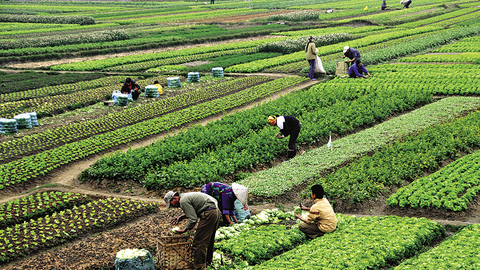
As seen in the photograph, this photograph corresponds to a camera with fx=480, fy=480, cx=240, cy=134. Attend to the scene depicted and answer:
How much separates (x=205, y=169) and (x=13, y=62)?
108 feet

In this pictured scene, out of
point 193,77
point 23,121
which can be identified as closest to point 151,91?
point 193,77

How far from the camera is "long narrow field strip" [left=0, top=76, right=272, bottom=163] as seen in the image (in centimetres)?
2053

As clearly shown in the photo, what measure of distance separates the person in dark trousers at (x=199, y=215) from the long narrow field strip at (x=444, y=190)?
6079mm

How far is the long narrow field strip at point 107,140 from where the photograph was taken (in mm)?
17594

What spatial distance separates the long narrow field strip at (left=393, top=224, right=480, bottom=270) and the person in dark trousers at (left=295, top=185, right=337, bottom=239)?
2095mm

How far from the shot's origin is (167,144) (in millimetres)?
18781

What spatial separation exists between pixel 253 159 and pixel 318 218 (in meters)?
6.35

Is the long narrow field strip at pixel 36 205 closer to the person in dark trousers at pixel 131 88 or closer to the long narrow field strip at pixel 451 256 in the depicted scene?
the long narrow field strip at pixel 451 256

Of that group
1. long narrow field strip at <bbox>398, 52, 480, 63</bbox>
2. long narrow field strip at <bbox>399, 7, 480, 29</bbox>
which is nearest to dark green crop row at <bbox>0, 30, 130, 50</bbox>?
long narrow field strip at <bbox>398, 52, 480, 63</bbox>

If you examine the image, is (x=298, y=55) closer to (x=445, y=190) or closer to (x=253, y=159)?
(x=253, y=159)

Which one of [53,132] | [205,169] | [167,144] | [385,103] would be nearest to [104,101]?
[53,132]

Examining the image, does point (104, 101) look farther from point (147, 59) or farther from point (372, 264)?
point (372, 264)

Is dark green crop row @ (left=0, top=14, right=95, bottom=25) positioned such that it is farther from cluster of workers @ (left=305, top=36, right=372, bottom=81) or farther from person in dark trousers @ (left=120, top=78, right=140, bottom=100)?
cluster of workers @ (left=305, top=36, right=372, bottom=81)

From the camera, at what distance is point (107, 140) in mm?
20812
